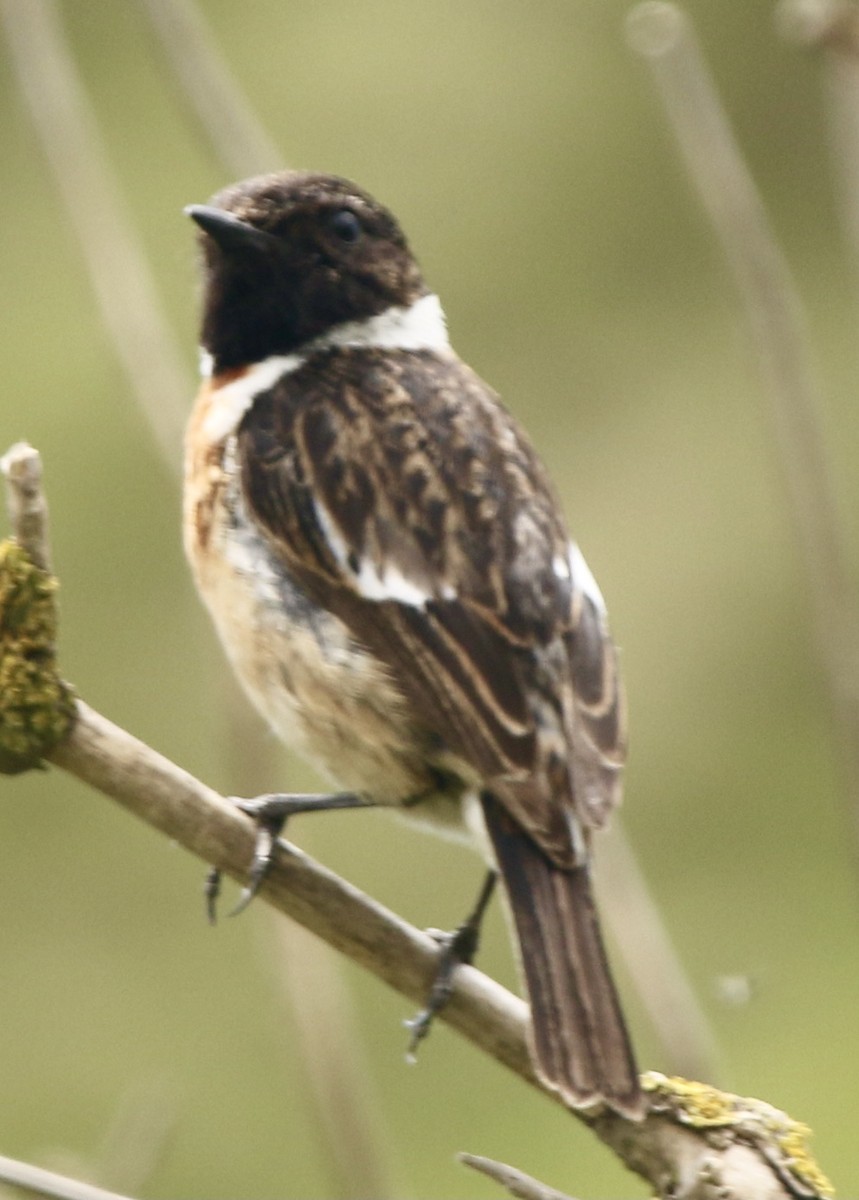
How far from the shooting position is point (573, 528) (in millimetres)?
8578

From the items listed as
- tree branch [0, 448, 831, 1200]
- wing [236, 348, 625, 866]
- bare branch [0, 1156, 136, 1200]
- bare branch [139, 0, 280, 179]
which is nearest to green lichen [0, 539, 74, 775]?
tree branch [0, 448, 831, 1200]

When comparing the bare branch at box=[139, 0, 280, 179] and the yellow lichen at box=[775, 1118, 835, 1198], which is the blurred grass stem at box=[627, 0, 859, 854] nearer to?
the yellow lichen at box=[775, 1118, 835, 1198]

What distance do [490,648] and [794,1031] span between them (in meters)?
3.84

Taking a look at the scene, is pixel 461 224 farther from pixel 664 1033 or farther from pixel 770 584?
pixel 664 1033

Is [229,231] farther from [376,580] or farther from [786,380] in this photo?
[786,380]

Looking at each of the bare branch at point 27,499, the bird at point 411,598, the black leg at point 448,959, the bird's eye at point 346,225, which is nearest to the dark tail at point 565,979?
the bird at point 411,598

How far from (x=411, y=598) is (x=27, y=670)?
29.7 inches

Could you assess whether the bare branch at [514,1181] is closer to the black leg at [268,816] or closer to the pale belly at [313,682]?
the black leg at [268,816]

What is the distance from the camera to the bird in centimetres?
312

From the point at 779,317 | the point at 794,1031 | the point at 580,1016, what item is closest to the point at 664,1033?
the point at 580,1016

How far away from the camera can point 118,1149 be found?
3.23 m

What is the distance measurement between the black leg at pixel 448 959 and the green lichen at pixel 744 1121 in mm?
305

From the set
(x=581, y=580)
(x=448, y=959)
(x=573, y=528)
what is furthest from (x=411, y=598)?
(x=573, y=528)

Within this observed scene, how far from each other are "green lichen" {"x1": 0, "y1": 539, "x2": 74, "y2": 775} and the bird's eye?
4.48ft
